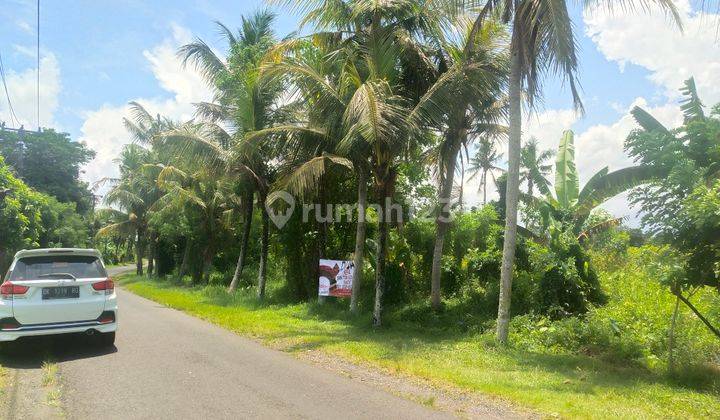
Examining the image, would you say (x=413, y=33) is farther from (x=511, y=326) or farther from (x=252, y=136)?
(x=511, y=326)

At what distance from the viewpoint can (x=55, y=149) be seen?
44.2 m

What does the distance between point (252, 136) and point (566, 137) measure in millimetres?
9962

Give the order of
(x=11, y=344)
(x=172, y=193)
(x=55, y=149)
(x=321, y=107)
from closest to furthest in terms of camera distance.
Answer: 1. (x=11, y=344)
2. (x=321, y=107)
3. (x=172, y=193)
4. (x=55, y=149)

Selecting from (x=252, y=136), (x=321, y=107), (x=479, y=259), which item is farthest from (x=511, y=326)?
(x=252, y=136)

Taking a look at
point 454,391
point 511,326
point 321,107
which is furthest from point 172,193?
point 454,391

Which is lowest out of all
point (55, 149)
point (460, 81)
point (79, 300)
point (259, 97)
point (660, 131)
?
point (79, 300)

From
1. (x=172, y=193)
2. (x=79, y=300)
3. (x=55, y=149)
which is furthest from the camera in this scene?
(x=55, y=149)

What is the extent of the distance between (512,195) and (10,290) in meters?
8.12

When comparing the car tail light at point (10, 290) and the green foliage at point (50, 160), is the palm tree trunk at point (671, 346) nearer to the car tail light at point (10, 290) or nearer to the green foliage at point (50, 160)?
the car tail light at point (10, 290)

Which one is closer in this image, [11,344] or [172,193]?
[11,344]

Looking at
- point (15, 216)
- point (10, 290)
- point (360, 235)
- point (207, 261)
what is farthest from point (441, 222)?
point (207, 261)

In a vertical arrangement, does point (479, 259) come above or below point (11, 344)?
above

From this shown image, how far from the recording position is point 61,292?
780 cm

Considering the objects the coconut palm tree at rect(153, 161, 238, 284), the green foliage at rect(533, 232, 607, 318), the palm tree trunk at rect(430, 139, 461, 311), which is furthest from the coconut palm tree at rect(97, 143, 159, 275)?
the green foliage at rect(533, 232, 607, 318)
